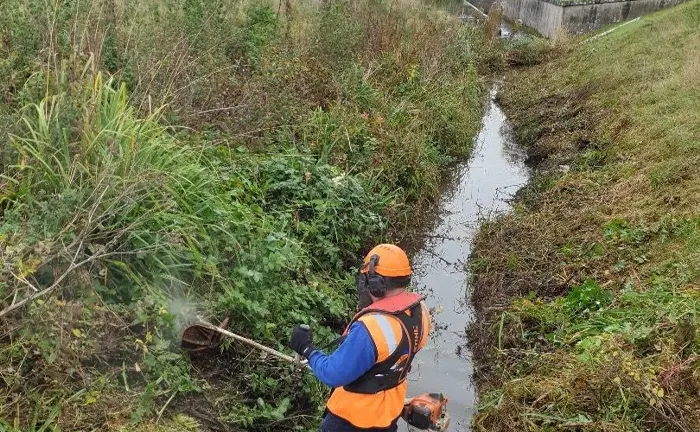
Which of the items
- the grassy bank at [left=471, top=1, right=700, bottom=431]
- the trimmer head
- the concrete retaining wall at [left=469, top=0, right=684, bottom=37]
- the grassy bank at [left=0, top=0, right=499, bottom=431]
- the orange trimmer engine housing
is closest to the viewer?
the grassy bank at [left=0, top=0, right=499, bottom=431]

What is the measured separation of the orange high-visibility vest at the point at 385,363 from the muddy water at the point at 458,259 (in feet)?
6.26

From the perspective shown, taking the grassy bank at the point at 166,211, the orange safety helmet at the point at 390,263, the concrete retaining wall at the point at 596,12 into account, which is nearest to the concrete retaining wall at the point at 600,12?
the concrete retaining wall at the point at 596,12

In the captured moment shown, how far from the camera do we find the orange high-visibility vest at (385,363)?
3.64 metres

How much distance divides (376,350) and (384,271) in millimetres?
449

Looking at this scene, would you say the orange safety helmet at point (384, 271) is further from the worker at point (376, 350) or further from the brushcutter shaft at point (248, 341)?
the brushcutter shaft at point (248, 341)

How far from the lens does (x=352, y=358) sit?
11.8 feet

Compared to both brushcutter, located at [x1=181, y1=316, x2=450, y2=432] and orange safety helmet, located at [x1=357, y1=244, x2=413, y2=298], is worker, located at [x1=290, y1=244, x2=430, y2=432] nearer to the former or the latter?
orange safety helmet, located at [x1=357, y1=244, x2=413, y2=298]

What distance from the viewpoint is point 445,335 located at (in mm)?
6953

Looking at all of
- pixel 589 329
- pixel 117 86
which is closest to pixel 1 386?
pixel 117 86

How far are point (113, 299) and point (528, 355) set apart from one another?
3.64 metres

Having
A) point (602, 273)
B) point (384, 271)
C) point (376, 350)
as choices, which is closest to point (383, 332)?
point (376, 350)

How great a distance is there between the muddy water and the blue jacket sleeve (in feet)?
7.22

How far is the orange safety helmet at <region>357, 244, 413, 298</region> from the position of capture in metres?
3.68

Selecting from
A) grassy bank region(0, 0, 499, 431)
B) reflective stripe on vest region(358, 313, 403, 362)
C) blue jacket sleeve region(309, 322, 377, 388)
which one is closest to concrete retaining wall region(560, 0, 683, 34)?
grassy bank region(0, 0, 499, 431)
